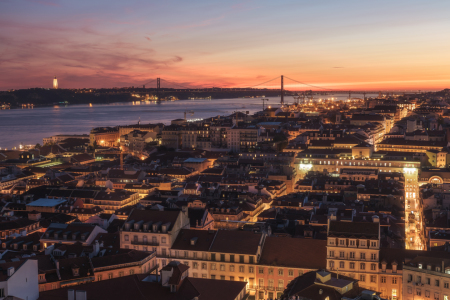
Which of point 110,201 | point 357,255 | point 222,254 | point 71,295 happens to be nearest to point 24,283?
point 71,295

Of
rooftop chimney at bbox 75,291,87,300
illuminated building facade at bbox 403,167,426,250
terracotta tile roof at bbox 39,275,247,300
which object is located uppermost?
rooftop chimney at bbox 75,291,87,300

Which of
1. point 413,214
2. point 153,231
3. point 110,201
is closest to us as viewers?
point 153,231

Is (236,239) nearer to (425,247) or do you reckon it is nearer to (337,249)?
(337,249)

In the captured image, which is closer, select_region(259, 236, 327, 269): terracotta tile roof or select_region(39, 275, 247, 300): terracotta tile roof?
Answer: select_region(39, 275, 247, 300): terracotta tile roof

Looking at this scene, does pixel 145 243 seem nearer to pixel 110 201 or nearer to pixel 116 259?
pixel 116 259

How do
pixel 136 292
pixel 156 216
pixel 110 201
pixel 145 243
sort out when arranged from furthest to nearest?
pixel 110 201, pixel 156 216, pixel 145 243, pixel 136 292

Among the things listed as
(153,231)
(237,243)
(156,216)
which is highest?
(156,216)

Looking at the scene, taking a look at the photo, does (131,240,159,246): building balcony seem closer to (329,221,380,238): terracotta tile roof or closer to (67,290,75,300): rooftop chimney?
(329,221,380,238): terracotta tile roof

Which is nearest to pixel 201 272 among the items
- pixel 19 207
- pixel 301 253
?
pixel 301 253

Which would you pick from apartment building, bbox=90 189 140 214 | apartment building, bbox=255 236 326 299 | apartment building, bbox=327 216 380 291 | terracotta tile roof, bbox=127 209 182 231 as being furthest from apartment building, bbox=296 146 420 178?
apartment building, bbox=327 216 380 291

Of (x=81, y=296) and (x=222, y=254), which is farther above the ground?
(x=81, y=296)
